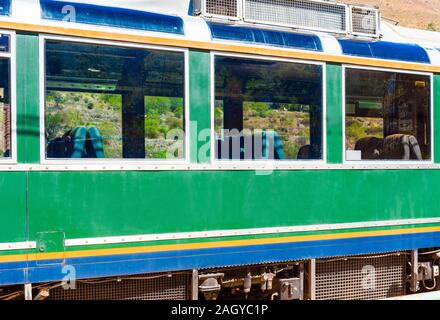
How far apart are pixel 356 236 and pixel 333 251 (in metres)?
0.29

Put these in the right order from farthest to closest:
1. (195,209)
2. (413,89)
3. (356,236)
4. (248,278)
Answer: (413,89), (356,236), (248,278), (195,209)

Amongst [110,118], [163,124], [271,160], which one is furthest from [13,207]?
[271,160]

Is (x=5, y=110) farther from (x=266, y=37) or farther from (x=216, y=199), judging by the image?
(x=266, y=37)

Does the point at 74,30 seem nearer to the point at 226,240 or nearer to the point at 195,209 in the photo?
the point at 195,209

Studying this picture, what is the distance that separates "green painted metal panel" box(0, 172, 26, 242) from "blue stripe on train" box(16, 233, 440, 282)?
0.87 ft

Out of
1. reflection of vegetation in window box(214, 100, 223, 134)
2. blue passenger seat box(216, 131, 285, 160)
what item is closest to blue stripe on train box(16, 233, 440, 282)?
blue passenger seat box(216, 131, 285, 160)

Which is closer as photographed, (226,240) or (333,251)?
(226,240)

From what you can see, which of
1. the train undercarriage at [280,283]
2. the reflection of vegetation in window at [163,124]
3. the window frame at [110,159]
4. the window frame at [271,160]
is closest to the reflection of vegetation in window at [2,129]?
the window frame at [110,159]

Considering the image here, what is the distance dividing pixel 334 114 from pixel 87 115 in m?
2.39

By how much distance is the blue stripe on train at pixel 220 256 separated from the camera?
4980 mm

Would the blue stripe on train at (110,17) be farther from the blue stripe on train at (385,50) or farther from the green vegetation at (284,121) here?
the blue stripe on train at (385,50)

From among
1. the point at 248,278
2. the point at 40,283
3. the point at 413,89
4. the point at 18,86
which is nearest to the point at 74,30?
the point at 18,86

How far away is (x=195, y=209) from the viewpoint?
5.51 meters

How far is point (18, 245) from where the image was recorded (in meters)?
4.76
